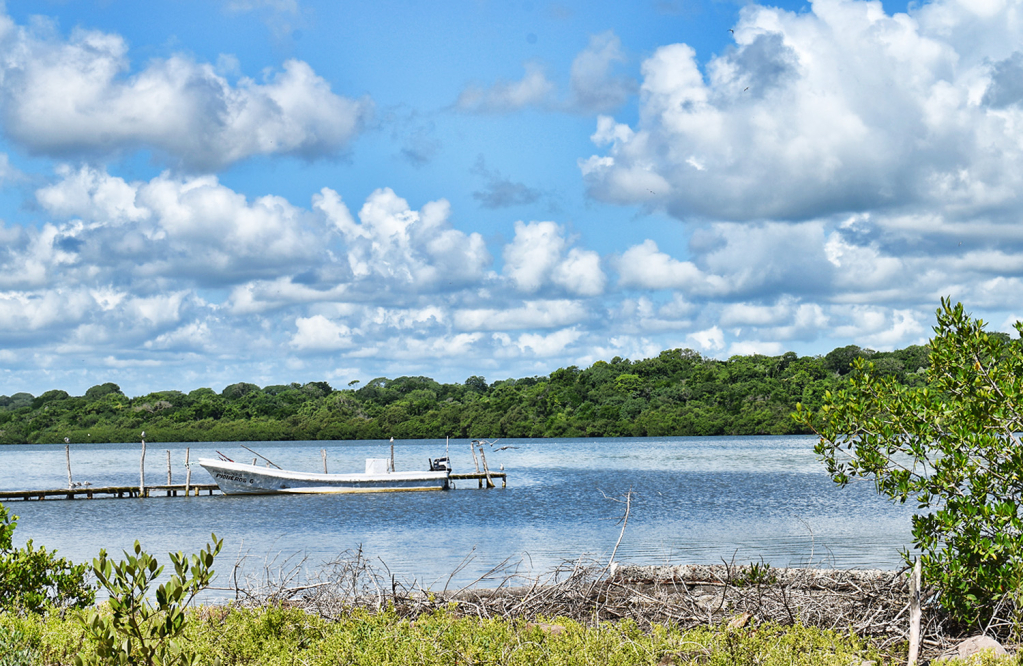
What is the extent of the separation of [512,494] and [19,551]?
32.7 meters

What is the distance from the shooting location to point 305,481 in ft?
136

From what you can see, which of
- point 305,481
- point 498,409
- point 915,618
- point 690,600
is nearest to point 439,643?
point 690,600

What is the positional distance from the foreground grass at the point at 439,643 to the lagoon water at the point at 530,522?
173 inches

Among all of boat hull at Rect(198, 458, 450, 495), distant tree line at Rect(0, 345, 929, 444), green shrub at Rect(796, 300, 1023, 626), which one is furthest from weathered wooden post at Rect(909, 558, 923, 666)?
distant tree line at Rect(0, 345, 929, 444)

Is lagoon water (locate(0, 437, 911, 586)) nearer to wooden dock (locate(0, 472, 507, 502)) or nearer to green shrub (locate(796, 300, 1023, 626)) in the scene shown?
wooden dock (locate(0, 472, 507, 502))

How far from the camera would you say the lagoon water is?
72.2ft

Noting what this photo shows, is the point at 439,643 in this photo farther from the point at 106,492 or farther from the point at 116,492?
the point at 116,492

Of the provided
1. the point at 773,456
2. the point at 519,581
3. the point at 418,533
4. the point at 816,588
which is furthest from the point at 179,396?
the point at 816,588

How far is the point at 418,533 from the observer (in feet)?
90.9

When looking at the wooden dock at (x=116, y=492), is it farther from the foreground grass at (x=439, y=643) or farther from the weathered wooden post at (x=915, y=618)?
the weathered wooden post at (x=915, y=618)

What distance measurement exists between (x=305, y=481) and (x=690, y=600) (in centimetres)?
3489

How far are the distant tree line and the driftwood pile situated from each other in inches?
3442

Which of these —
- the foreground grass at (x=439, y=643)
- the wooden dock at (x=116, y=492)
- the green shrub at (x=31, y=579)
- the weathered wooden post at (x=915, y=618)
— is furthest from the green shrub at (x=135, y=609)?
the wooden dock at (x=116, y=492)

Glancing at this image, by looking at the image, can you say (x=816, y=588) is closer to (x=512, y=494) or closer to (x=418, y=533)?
(x=418, y=533)
